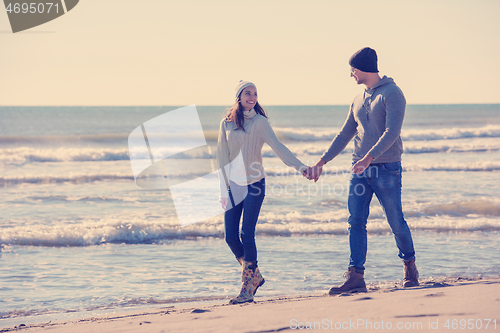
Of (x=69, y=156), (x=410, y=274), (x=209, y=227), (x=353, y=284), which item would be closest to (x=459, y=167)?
(x=209, y=227)

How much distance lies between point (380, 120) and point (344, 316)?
5.21ft

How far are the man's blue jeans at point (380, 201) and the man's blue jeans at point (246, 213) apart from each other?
80 centimetres

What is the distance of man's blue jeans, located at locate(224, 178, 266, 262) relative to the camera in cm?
360

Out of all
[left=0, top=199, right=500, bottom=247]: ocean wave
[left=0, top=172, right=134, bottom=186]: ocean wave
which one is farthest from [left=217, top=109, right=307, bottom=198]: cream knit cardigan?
[left=0, top=172, right=134, bottom=186]: ocean wave

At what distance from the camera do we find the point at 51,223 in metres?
7.55

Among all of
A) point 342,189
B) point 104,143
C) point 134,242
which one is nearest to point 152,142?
point 104,143

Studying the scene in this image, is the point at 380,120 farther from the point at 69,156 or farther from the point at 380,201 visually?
the point at 69,156

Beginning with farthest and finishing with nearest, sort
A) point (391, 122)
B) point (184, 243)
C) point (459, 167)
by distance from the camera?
point (459, 167) < point (184, 243) < point (391, 122)

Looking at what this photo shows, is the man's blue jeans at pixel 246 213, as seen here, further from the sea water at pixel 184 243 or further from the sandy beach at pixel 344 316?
the sea water at pixel 184 243

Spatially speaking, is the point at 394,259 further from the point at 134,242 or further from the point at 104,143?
the point at 104,143

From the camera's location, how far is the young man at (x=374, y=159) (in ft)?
11.4

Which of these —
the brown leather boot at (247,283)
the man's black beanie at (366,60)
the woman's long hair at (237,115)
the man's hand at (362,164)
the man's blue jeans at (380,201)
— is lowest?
the brown leather boot at (247,283)

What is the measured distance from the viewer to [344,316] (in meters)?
2.84

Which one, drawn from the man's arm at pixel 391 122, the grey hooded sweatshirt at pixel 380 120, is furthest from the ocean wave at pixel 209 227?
the man's arm at pixel 391 122
